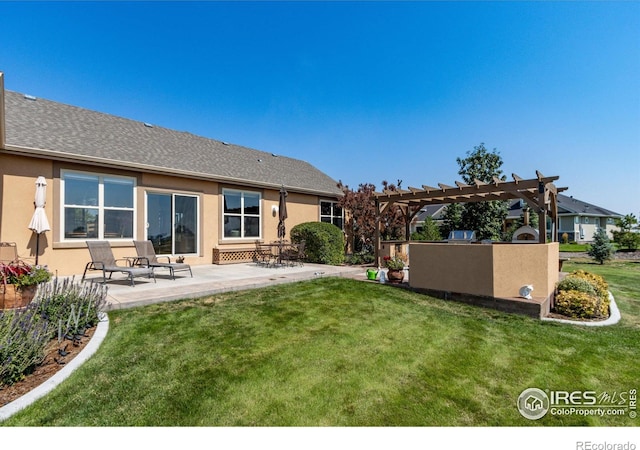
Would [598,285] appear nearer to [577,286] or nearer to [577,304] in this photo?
[577,286]

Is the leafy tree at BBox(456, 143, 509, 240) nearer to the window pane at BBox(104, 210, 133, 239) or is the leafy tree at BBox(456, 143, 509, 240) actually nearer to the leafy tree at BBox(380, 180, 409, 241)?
the leafy tree at BBox(380, 180, 409, 241)

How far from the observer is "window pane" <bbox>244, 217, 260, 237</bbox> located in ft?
42.6

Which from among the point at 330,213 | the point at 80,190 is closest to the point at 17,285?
the point at 80,190

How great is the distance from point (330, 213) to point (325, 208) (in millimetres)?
448

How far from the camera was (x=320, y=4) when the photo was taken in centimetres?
1027

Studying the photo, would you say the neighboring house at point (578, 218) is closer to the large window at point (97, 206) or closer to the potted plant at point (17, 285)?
the large window at point (97, 206)

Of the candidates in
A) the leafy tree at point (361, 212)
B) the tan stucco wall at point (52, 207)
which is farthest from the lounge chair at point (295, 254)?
the leafy tree at point (361, 212)

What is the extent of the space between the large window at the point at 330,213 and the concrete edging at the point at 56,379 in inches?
499

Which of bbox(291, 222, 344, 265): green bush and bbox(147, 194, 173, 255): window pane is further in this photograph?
bbox(291, 222, 344, 265): green bush

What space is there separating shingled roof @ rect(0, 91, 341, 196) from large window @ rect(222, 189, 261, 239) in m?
0.65

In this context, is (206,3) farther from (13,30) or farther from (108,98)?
(108,98)

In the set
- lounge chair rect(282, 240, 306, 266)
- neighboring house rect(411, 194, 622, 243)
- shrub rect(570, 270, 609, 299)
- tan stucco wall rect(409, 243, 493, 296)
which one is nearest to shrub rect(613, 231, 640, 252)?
neighboring house rect(411, 194, 622, 243)

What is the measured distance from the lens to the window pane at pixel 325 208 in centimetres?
1645

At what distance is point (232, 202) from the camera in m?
12.6
